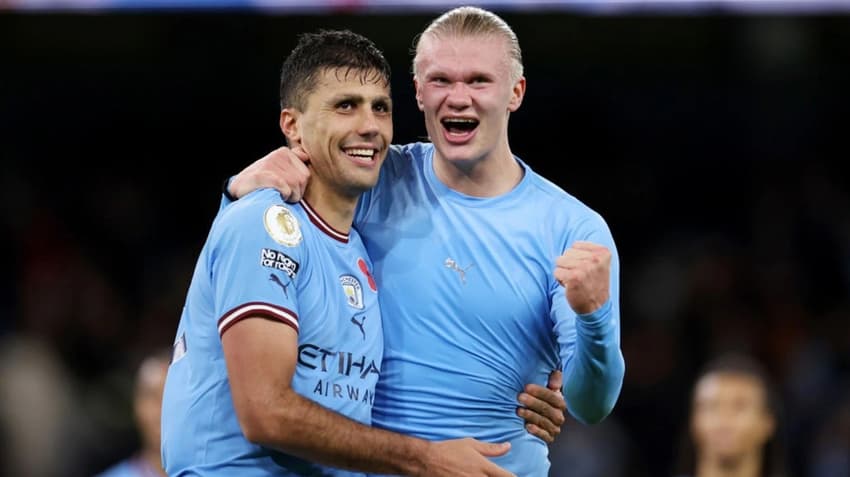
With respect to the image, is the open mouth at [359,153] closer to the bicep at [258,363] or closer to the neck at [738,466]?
the bicep at [258,363]

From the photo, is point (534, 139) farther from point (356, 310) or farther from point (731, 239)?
point (356, 310)

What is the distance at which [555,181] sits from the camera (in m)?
13.3

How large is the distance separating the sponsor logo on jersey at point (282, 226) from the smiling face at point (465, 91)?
2.08ft

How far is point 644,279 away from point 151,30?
5.13 m

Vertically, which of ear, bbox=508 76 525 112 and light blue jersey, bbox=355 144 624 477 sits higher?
ear, bbox=508 76 525 112

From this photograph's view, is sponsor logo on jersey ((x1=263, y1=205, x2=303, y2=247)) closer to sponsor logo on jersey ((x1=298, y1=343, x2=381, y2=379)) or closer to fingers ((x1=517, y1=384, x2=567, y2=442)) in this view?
sponsor logo on jersey ((x1=298, y1=343, x2=381, y2=379))

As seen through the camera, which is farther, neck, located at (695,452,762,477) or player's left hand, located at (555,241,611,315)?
neck, located at (695,452,762,477)

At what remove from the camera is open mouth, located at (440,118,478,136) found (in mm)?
4762

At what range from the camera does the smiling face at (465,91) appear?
4.74m

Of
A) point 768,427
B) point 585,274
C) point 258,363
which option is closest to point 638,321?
point 768,427

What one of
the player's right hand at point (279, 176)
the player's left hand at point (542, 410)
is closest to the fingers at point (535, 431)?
the player's left hand at point (542, 410)

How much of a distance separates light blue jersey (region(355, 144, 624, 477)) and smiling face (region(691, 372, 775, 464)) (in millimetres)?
2227

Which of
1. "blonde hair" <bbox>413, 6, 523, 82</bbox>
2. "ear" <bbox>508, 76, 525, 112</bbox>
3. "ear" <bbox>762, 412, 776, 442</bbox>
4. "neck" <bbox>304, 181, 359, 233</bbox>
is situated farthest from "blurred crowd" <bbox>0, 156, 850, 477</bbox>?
"neck" <bbox>304, 181, 359, 233</bbox>

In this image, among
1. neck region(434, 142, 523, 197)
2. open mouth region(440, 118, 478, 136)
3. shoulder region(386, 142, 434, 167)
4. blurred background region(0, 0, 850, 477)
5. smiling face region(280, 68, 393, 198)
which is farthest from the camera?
blurred background region(0, 0, 850, 477)
